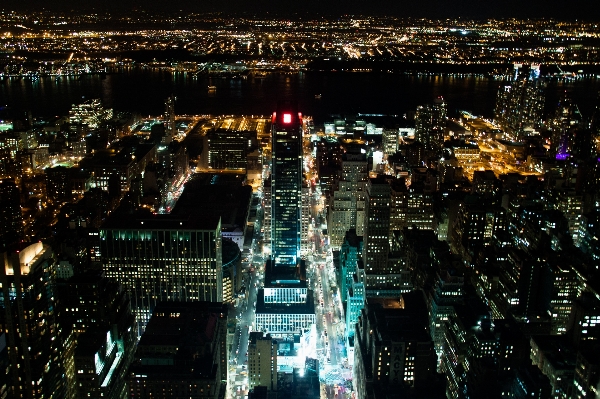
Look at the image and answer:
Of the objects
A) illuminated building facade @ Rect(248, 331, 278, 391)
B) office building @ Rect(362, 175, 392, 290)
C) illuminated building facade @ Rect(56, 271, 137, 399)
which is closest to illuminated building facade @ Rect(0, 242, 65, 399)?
illuminated building facade @ Rect(56, 271, 137, 399)

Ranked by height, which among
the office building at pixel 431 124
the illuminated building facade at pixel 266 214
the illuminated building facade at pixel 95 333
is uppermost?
the office building at pixel 431 124

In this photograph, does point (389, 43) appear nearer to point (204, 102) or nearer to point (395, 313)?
point (204, 102)

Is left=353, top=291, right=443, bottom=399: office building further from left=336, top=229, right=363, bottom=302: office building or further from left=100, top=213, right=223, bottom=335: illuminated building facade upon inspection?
left=100, top=213, right=223, bottom=335: illuminated building facade

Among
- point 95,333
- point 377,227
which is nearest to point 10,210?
point 95,333

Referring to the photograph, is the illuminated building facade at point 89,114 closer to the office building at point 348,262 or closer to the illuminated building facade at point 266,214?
the illuminated building facade at point 266,214

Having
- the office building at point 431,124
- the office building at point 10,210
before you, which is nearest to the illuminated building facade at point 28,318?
the office building at point 10,210

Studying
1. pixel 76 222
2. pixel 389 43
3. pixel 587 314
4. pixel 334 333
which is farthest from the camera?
pixel 389 43

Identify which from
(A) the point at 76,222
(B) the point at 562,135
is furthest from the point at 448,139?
(A) the point at 76,222
